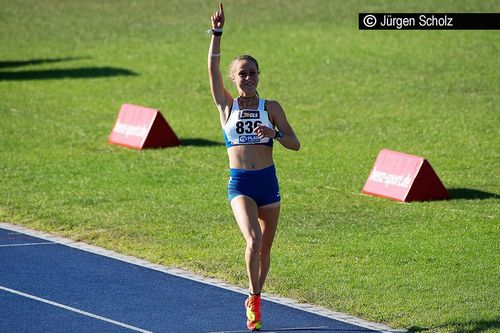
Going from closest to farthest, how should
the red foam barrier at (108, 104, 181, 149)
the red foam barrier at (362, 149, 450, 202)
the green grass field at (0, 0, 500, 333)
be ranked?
the green grass field at (0, 0, 500, 333), the red foam barrier at (362, 149, 450, 202), the red foam barrier at (108, 104, 181, 149)

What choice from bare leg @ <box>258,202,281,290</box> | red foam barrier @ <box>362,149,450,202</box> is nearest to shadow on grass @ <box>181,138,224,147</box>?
Result: red foam barrier @ <box>362,149,450,202</box>

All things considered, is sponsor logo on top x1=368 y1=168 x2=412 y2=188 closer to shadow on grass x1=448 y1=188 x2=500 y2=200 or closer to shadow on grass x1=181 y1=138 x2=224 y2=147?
shadow on grass x1=448 y1=188 x2=500 y2=200

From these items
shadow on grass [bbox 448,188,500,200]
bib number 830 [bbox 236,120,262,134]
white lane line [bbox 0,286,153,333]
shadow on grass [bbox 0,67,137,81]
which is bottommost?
white lane line [bbox 0,286,153,333]

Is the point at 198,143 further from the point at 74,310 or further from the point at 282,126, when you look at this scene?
the point at 282,126

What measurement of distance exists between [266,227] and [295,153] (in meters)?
9.28

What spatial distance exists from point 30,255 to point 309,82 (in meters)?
14.5

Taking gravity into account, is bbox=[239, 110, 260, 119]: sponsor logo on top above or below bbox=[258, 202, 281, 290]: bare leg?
above

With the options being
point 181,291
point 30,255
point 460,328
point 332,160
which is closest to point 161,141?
point 332,160

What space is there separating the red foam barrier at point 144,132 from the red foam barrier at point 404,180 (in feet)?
15.8

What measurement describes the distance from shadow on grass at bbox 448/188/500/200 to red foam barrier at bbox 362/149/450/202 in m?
0.27

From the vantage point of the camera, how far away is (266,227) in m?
→ 10.6

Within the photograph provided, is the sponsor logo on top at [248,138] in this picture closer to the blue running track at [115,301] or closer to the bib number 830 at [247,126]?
Answer: the bib number 830 at [247,126]

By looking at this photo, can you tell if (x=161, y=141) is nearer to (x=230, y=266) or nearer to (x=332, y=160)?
(x=332, y=160)

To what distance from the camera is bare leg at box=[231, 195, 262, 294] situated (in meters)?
10.2
